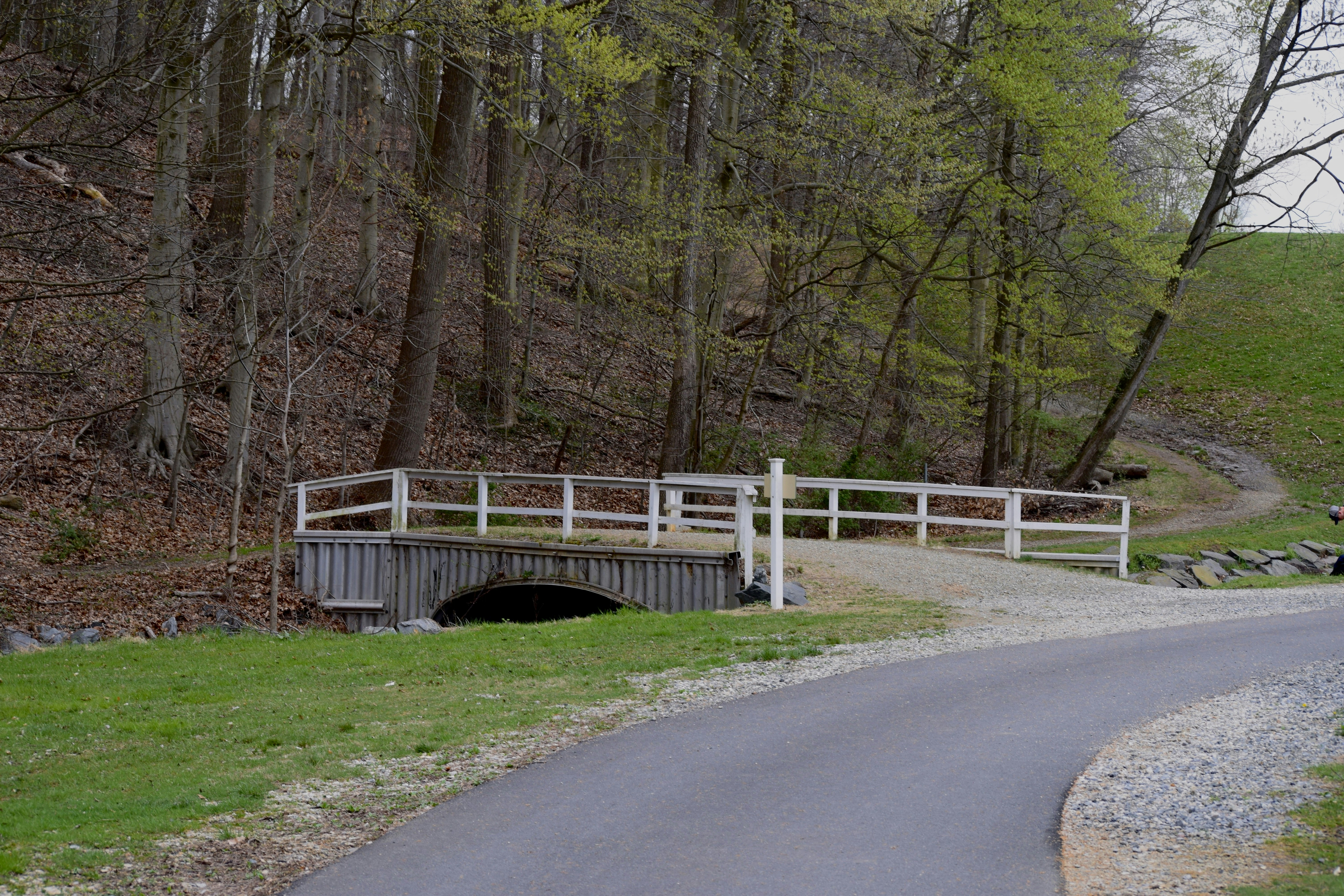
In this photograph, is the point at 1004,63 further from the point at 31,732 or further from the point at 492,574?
the point at 31,732

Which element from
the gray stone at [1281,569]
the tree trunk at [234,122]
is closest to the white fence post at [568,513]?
the tree trunk at [234,122]

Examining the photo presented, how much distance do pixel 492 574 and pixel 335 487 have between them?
17.6ft

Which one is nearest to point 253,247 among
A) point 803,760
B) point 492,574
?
point 492,574

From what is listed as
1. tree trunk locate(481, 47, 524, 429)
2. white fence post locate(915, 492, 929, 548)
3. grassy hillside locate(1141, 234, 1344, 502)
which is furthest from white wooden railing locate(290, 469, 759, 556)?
grassy hillside locate(1141, 234, 1344, 502)

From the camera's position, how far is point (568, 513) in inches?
642

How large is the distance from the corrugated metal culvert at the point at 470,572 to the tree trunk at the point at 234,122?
5230 millimetres

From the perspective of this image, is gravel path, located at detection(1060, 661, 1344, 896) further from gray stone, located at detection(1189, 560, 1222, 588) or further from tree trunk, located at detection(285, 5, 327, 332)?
tree trunk, located at detection(285, 5, 327, 332)

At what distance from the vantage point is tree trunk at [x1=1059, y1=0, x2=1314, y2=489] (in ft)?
78.6

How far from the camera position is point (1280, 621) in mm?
12898

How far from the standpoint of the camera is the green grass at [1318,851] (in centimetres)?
462

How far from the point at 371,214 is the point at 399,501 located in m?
9.26

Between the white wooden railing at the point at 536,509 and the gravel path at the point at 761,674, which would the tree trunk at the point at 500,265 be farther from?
the gravel path at the point at 761,674

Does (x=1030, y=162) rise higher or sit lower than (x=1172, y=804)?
higher

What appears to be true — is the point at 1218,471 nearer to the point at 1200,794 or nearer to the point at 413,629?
the point at 413,629
